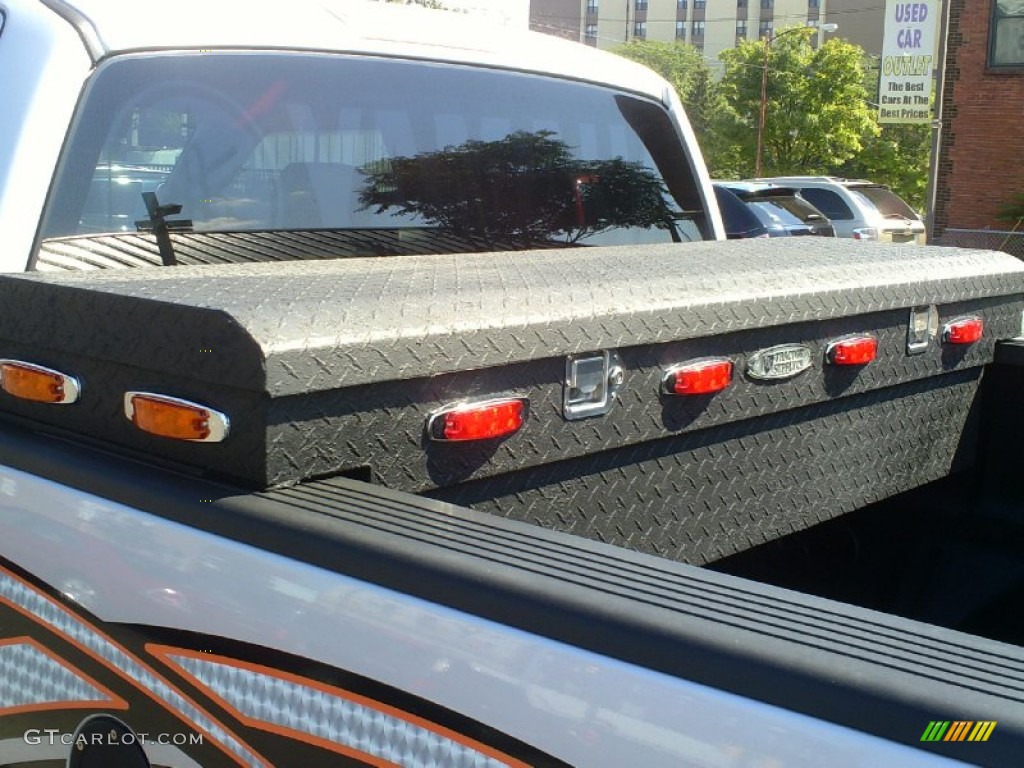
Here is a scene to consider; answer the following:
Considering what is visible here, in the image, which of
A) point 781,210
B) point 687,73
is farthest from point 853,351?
point 687,73

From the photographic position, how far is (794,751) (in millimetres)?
1029

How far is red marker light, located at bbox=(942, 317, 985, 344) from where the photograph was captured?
2.55 meters

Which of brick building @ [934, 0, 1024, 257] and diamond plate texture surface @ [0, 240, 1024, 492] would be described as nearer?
diamond plate texture surface @ [0, 240, 1024, 492]

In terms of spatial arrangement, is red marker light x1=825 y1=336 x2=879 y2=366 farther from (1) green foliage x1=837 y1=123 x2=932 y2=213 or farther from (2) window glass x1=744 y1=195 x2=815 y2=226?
(1) green foliage x1=837 y1=123 x2=932 y2=213

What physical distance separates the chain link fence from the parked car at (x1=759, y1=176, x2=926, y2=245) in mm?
3894

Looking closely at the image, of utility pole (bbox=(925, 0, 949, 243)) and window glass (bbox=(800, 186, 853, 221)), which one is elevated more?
utility pole (bbox=(925, 0, 949, 243))

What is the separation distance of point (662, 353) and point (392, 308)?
48 cm

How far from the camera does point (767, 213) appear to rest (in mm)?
16562

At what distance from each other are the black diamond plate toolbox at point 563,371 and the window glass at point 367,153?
0.16 meters

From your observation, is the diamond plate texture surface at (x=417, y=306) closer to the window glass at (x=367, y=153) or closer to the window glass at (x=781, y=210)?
the window glass at (x=367, y=153)

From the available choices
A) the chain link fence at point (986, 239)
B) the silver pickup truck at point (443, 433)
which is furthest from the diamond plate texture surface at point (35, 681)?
the chain link fence at point (986, 239)

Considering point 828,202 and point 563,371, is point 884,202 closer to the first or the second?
point 828,202

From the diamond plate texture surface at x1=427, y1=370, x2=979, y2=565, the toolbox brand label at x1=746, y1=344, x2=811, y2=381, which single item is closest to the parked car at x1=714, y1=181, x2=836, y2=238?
the diamond plate texture surface at x1=427, y1=370, x2=979, y2=565

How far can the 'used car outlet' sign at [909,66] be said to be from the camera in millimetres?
24203
